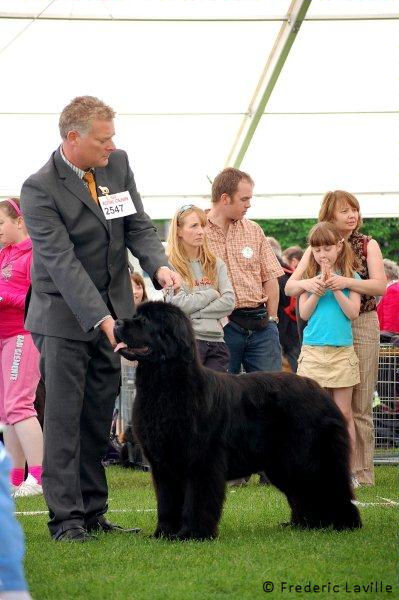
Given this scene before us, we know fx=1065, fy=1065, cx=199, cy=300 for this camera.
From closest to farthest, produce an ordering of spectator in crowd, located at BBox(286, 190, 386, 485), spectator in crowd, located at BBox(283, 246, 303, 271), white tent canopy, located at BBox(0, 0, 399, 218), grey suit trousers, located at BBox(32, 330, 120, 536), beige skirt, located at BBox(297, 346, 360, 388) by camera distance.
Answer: grey suit trousers, located at BBox(32, 330, 120, 536), beige skirt, located at BBox(297, 346, 360, 388), spectator in crowd, located at BBox(286, 190, 386, 485), white tent canopy, located at BBox(0, 0, 399, 218), spectator in crowd, located at BBox(283, 246, 303, 271)

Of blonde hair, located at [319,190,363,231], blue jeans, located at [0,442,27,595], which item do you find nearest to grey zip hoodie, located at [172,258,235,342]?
blonde hair, located at [319,190,363,231]

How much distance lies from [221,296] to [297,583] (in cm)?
366

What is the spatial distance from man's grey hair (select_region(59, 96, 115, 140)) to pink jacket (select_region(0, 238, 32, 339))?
114 inches

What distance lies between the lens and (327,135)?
13906 mm

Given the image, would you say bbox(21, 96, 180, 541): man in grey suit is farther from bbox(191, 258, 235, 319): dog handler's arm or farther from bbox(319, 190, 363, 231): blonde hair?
bbox(319, 190, 363, 231): blonde hair

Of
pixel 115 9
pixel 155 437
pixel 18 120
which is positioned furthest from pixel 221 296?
pixel 18 120

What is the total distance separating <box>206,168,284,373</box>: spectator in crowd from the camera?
840 centimetres

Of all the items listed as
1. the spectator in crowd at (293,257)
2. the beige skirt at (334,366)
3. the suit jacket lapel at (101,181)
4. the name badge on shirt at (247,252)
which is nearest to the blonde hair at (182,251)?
the name badge on shirt at (247,252)

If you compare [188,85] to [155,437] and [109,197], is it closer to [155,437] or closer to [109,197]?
[109,197]

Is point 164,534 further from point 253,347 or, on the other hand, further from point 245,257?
point 245,257

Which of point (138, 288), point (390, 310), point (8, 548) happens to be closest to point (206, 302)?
point (138, 288)

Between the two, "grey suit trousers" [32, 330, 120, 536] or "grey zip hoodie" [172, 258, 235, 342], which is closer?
"grey suit trousers" [32, 330, 120, 536]

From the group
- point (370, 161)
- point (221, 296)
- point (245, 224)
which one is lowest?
point (221, 296)

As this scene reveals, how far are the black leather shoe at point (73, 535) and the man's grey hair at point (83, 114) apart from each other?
2.14 m
